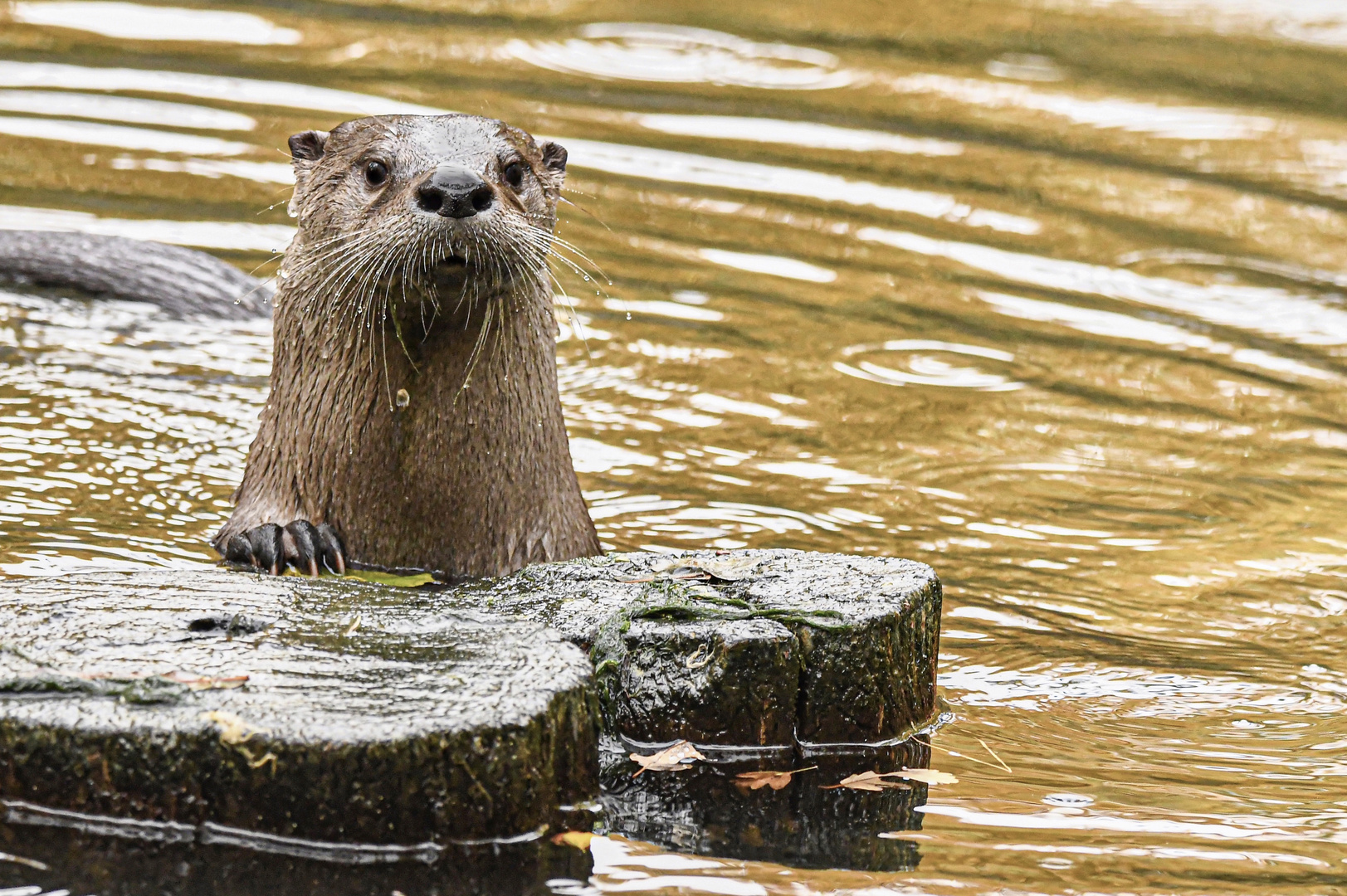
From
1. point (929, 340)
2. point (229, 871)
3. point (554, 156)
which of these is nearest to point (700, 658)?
point (229, 871)

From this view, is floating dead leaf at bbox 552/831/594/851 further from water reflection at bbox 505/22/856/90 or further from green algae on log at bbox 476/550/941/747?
water reflection at bbox 505/22/856/90

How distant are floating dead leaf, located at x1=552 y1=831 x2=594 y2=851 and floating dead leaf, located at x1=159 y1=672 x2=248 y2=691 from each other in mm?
506

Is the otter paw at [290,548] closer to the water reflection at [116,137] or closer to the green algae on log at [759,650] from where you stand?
the green algae on log at [759,650]

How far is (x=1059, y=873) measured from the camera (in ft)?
9.61

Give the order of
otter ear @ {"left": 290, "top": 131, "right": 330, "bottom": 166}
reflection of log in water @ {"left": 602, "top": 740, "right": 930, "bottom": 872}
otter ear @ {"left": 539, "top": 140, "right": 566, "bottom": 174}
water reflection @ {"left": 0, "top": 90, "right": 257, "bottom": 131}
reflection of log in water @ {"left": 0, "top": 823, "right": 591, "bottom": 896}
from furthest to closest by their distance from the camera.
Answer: water reflection @ {"left": 0, "top": 90, "right": 257, "bottom": 131}
otter ear @ {"left": 539, "top": 140, "right": 566, "bottom": 174}
otter ear @ {"left": 290, "top": 131, "right": 330, "bottom": 166}
reflection of log in water @ {"left": 602, "top": 740, "right": 930, "bottom": 872}
reflection of log in water @ {"left": 0, "top": 823, "right": 591, "bottom": 896}

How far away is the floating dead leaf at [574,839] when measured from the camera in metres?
2.92

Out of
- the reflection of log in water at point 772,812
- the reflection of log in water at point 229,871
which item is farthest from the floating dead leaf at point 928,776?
the reflection of log in water at point 229,871

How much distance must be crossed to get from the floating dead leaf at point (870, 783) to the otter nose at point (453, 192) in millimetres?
1206

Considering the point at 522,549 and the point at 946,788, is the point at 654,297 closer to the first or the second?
the point at 522,549

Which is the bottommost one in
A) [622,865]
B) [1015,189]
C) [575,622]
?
[622,865]

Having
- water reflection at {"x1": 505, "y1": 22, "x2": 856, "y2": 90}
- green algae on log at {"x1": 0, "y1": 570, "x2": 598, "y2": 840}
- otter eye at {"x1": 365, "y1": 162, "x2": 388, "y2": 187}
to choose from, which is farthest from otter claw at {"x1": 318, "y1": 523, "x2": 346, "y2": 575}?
water reflection at {"x1": 505, "y1": 22, "x2": 856, "y2": 90}

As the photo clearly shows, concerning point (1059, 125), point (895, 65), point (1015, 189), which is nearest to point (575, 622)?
point (1015, 189)

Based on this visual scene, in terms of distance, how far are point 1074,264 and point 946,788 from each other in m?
4.06

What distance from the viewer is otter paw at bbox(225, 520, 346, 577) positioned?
3.95m
